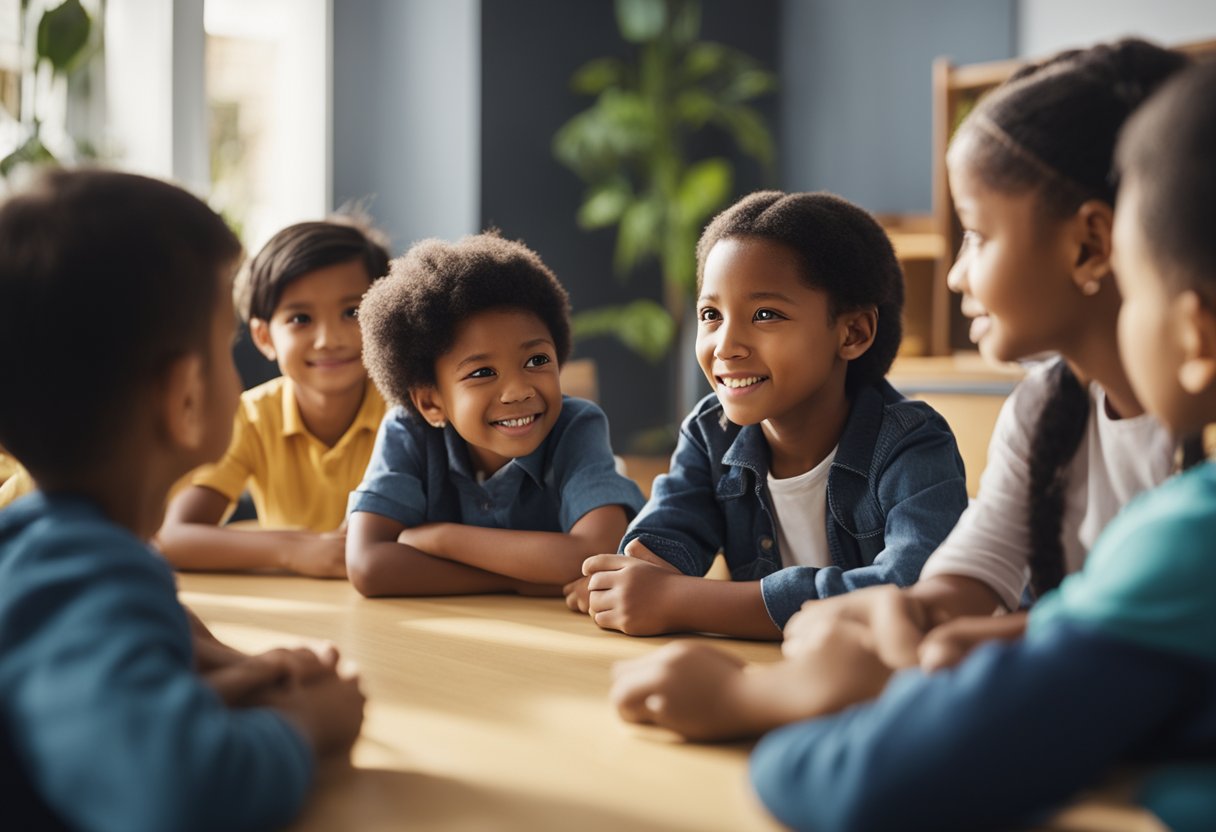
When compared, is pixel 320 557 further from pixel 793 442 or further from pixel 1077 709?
pixel 1077 709

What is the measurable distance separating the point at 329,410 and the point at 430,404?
46 cm

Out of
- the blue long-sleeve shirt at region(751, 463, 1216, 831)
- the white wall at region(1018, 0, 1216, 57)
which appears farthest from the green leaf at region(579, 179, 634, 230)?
the blue long-sleeve shirt at region(751, 463, 1216, 831)

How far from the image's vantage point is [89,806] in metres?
0.59

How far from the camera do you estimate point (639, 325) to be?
4.74m

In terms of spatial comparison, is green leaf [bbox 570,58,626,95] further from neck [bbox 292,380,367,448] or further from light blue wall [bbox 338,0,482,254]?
neck [bbox 292,380,367,448]

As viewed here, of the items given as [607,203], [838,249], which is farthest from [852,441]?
[607,203]

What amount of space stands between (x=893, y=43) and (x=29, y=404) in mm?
4879

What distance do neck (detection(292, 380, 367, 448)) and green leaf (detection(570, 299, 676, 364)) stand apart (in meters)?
2.68

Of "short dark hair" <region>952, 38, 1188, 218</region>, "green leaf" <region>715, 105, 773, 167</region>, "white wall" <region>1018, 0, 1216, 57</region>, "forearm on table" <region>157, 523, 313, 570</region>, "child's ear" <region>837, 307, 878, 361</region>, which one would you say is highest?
"white wall" <region>1018, 0, 1216, 57</region>

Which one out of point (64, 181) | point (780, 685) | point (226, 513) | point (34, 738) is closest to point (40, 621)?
point (34, 738)

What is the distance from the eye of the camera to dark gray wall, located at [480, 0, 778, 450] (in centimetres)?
449

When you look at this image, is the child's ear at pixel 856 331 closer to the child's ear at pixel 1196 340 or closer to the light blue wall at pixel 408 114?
the child's ear at pixel 1196 340

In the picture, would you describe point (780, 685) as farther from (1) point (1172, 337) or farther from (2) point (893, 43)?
(2) point (893, 43)

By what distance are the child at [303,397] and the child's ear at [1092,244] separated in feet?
4.09
